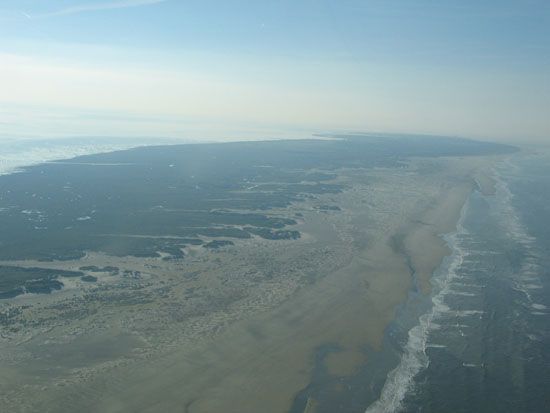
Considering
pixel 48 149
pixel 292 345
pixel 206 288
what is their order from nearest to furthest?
pixel 292 345, pixel 206 288, pixel 48 149

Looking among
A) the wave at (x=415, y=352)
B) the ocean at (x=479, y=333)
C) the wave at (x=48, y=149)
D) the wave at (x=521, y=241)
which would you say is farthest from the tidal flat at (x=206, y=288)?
the wave at (x=48, y=149)

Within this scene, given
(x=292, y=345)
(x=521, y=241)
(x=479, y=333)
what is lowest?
(x=292, y=345)

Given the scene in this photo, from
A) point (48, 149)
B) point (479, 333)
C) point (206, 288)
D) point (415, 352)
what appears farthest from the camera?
point (48, 149)

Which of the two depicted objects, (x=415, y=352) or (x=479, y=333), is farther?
(x=479, y=333)

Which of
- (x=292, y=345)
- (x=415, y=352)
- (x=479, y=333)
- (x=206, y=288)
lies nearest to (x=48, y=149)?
(x=206, y=288)

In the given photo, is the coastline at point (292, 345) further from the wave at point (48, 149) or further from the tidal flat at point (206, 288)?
the wave at point (48, 149)

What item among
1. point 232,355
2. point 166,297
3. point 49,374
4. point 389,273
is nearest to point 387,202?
point 389,273

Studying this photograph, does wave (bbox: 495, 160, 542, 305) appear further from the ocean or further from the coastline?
the coastline

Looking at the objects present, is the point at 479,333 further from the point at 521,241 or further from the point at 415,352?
the point at 521,241
